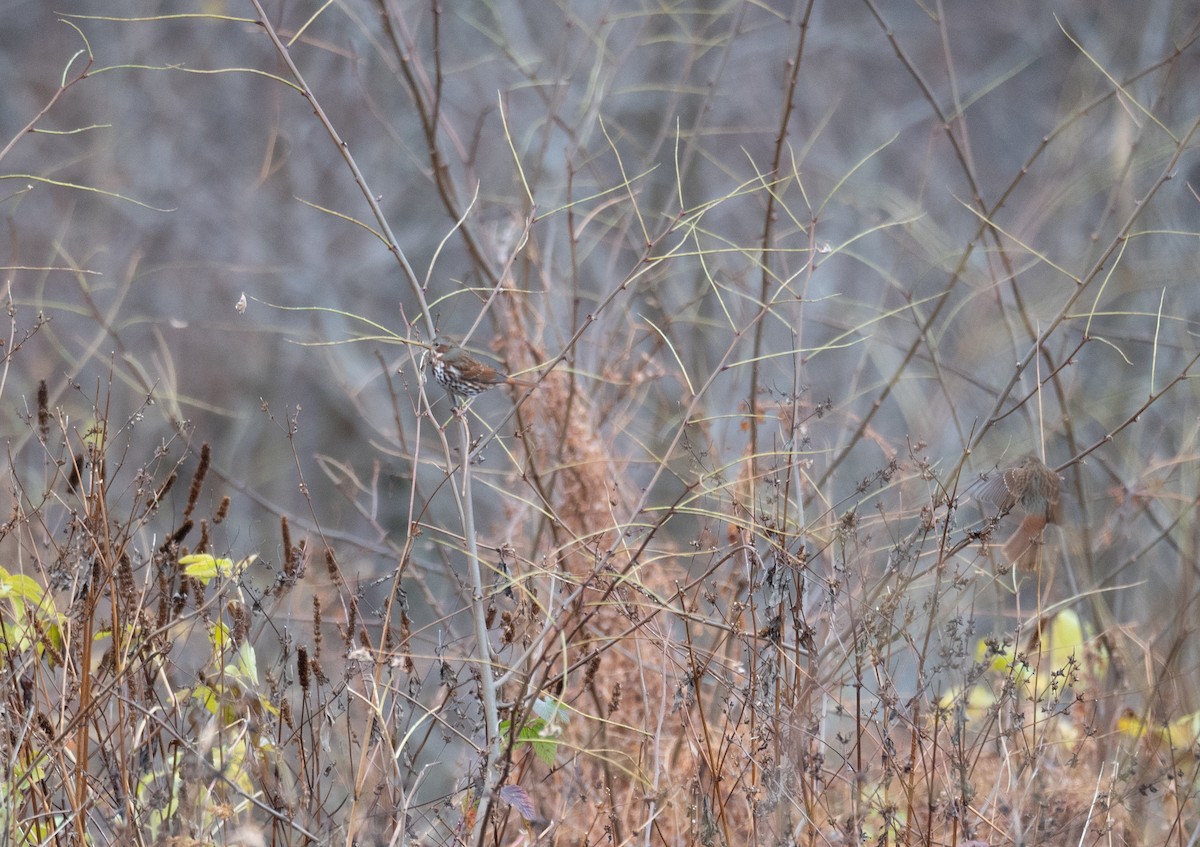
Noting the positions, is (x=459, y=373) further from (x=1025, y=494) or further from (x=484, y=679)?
(x=1025, y=494)

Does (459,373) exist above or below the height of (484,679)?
above

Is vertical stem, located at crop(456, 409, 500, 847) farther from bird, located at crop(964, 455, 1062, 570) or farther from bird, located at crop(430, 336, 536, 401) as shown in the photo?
bird, located at crop(964, 455, 1062, 570)

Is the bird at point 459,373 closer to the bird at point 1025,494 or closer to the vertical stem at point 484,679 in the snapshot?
the vertical stem at point 484,679

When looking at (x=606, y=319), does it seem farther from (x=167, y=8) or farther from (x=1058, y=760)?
(x=167, y=8)

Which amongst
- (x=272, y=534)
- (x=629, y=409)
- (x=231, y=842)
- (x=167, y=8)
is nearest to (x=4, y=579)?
(x=231, y=842)

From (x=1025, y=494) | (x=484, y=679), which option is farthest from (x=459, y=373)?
(x=1025, y=494)

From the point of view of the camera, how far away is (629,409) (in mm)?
2721

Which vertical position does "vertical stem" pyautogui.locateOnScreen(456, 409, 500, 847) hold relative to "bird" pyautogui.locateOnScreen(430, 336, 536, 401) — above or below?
below

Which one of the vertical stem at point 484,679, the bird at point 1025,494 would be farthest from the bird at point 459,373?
the bird at point 1025,494

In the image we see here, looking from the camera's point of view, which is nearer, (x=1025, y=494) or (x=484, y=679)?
(x=484, y=679)

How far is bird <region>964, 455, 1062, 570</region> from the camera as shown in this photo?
53.9 inches

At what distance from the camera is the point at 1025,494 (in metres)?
1.38

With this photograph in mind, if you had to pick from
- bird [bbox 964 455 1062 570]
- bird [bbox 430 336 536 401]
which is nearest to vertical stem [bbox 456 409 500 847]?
bird [bbox 430 336 536 401]

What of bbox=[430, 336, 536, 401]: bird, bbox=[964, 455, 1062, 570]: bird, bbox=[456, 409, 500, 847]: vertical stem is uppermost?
bbox=[430, 336, 536, 401]: bird
